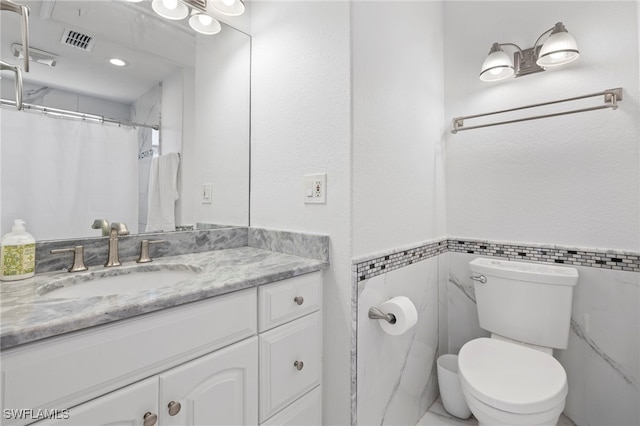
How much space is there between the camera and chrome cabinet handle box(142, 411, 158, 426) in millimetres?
712

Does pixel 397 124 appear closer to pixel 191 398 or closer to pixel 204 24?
pixel 204 24

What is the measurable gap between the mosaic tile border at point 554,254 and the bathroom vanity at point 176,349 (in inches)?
40.8

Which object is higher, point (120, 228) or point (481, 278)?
point (120, 228)

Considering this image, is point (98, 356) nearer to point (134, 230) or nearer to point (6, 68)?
point (134, 230)

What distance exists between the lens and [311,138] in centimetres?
126

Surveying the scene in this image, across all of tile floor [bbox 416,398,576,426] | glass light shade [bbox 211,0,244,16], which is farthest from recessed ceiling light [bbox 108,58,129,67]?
tile floor [bbox 416,398,576,426]

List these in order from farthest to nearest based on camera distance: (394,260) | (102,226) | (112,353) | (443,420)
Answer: (443,420)
(394,260)
(102,226)
(112,353)

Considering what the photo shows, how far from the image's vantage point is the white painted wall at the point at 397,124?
46.9 inches

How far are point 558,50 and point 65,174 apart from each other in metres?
2.05

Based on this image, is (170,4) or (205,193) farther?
(205,193)

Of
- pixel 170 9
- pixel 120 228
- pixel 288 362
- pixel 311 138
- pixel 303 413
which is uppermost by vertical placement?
pixel 170 9

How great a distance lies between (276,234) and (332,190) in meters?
0.37

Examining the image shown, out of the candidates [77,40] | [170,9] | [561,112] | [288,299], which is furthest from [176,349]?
[561,112]

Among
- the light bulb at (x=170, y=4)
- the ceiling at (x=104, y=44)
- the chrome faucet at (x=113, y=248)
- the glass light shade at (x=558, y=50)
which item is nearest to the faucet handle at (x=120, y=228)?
the chrome faucet at (x=113, y=248)
